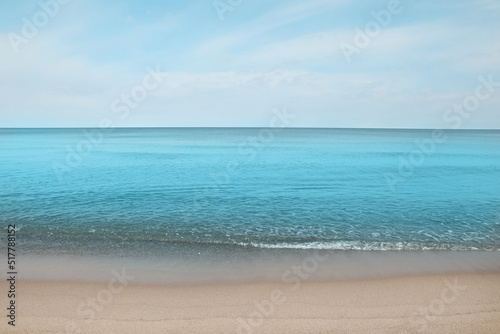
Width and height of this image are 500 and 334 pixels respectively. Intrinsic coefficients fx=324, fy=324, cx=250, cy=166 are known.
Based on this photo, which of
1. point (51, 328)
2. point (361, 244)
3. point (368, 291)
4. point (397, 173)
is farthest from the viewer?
point (397, 173)

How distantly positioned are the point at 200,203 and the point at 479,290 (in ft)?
54.8

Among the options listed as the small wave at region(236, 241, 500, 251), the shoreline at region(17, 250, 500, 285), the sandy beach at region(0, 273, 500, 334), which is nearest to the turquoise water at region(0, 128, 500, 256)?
the small wave at region(236, 241, 500, 251)

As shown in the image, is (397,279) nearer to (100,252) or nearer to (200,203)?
(100,252)

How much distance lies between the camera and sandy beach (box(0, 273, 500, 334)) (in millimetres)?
8469

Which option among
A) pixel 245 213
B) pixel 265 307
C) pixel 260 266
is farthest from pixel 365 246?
pixel 245 213

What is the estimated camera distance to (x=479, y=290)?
10.5m

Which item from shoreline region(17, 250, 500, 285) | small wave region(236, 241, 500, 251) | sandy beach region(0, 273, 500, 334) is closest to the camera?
sandy beach region(0, 273, 500, 334)

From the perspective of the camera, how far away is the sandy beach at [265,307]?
27.8 ft

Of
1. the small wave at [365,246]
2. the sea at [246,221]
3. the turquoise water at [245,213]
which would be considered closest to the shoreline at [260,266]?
the sea at [246,221]

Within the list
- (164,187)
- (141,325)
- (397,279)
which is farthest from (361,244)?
(164,187)

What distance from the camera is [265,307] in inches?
371

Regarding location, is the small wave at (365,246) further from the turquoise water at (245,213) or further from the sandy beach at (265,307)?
the sandy beach at (265,307)

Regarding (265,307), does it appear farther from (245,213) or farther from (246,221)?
(245,213)

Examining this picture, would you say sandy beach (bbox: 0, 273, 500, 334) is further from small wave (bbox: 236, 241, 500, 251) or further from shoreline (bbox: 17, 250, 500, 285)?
small wave (bbox: 236, 241, 500, 251)
